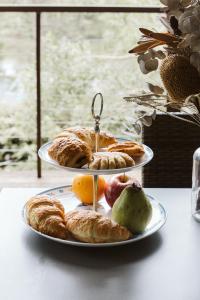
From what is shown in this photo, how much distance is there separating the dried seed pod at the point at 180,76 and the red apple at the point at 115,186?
9.6 inches

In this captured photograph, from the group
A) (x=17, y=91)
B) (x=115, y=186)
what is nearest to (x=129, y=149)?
(x=115, y=186)

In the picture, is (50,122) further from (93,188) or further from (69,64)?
(93,188)

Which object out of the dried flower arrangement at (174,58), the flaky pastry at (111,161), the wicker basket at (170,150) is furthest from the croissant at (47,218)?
the wicker basket at (170,150)

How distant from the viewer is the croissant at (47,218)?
3.82 feet

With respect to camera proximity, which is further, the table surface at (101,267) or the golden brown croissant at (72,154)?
the golden brown croissant at (72,154)

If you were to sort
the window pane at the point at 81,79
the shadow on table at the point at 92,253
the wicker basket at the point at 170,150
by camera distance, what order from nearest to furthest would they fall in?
1. the shadow on table at the point at 92,253
2. the wicker basket at the point at 170,150
3. the window pane at the point at 81,79

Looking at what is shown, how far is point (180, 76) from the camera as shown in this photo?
1165mm

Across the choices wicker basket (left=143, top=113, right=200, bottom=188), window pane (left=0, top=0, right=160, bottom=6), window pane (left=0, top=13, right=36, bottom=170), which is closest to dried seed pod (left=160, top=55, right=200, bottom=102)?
wicker basket (left=143, top=113, right=200, bottom=188)

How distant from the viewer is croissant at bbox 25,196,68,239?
1.17 meters

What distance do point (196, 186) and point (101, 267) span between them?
35 cm

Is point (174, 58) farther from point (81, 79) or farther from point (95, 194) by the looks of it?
point (81, 79)

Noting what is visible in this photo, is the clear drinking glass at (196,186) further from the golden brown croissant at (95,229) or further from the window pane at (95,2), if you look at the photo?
the window pane at (95,2)

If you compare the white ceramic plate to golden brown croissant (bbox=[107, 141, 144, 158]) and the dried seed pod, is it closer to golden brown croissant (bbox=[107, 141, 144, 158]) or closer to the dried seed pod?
golden brown croissant (bbox=[107, 141, 144, 158])

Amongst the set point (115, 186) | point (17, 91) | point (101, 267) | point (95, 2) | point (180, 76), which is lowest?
point (101, 267)
